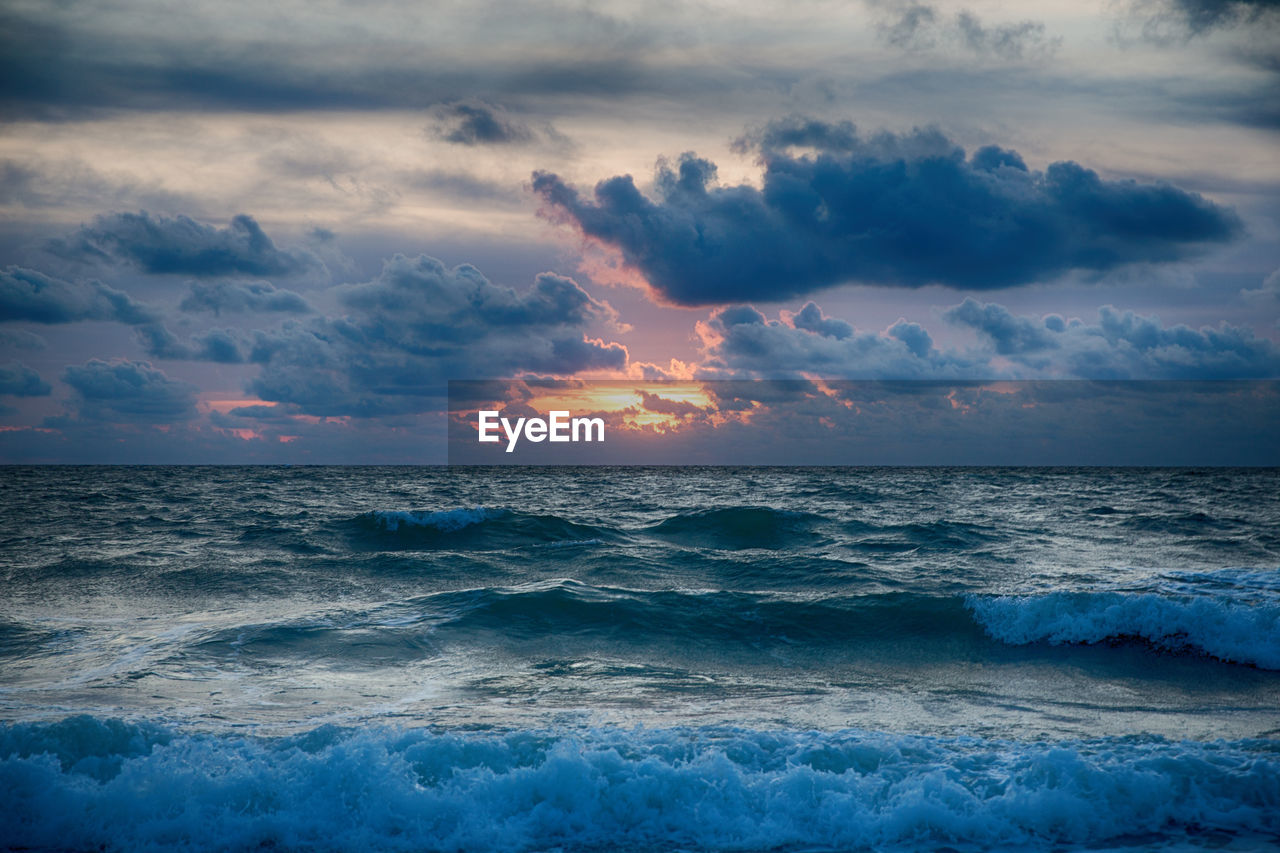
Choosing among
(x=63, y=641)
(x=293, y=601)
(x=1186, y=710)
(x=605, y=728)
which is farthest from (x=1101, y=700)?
(x=63, y=641)

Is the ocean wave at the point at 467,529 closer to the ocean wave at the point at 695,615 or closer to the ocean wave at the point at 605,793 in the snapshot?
the ocean wave at the point at 695,615

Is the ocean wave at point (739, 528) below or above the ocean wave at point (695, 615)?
above

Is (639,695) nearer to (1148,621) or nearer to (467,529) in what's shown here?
(1148,621)

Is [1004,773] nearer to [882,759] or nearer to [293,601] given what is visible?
[882,759]

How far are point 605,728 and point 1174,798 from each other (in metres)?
5.42

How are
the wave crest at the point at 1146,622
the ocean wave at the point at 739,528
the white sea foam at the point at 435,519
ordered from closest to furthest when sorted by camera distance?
1. the wave crest at the point at 1146,622
2. the ocean wave at the point at 739,528
3. the white sea foam at the point at 435,519

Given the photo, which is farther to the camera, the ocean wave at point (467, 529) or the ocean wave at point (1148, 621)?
the ocean wave at point (467, 529)

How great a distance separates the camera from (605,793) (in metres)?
7.11

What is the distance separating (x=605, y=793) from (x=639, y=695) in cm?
311

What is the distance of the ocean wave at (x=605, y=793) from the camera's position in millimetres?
6664

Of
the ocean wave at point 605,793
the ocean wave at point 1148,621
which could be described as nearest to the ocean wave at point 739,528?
the ocean wave at point 1148,621

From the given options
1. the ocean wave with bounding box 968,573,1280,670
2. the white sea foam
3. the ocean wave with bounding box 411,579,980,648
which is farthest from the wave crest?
the white sea foam

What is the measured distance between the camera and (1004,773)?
7.26 meters

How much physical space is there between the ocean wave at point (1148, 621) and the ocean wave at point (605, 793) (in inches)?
221
